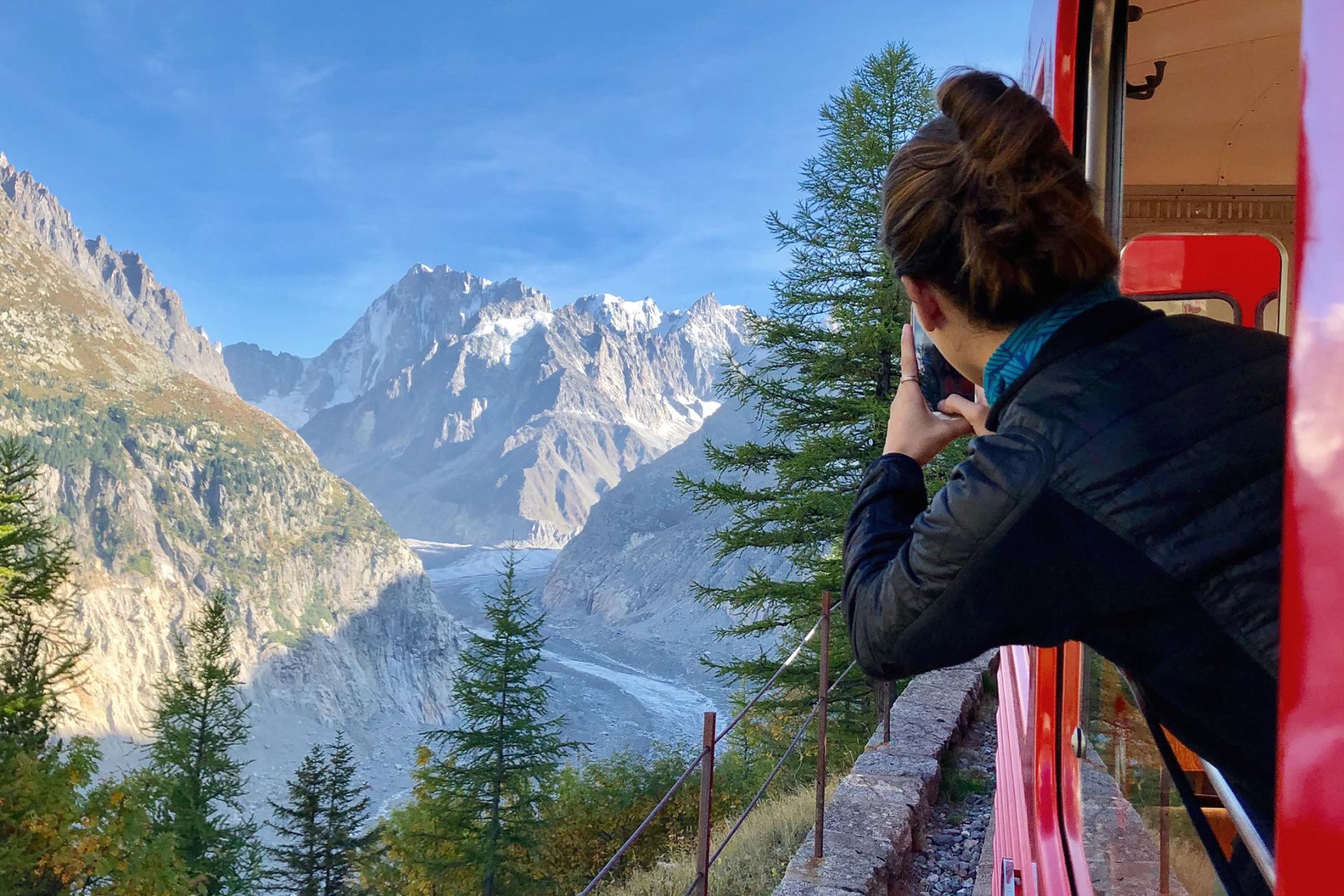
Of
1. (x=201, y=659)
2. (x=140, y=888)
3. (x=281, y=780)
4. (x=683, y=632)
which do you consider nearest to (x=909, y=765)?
(x=140, y=888)

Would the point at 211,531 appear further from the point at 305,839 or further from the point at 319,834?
the point at 319,834

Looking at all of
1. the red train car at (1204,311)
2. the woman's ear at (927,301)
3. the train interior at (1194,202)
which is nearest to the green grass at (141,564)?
the train interior at (1194,202)

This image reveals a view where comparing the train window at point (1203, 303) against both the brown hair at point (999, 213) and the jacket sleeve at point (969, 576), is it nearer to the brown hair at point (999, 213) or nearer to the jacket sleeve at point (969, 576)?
the brown hair at point (999, 213)

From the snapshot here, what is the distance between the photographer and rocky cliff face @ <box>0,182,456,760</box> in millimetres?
109188

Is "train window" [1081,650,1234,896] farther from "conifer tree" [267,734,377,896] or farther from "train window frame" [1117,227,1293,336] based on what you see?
"conifer tree" [267,734,377,896]

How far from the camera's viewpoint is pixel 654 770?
89.2 feet

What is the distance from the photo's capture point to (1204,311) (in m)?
3.67

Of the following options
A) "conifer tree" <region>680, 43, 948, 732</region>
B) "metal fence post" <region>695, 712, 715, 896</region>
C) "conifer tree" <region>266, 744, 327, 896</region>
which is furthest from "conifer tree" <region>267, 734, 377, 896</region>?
"metal fence post" <region>695, 712, 715, 896</region>

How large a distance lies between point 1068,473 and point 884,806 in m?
4.23

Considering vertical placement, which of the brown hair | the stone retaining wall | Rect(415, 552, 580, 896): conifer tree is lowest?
Rect(415, 552, 580, 896): conifer tree

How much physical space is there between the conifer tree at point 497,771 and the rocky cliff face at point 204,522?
82.2 meters

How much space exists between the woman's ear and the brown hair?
2 cm

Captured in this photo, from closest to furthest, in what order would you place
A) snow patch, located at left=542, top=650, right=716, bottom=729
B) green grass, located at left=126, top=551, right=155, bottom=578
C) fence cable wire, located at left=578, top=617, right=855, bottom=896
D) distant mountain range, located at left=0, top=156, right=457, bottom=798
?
fence cable wire, located at left=578, top=617, right=855, bottom=896, snow patch, located at left=542, top=650, right=716, bottom=729, distant mountain range, located at left=0, top=156, right=457, bottom=798, green grass, located at left=126, top=551, right=155, bottom=578

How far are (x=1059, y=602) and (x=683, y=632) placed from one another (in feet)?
409
